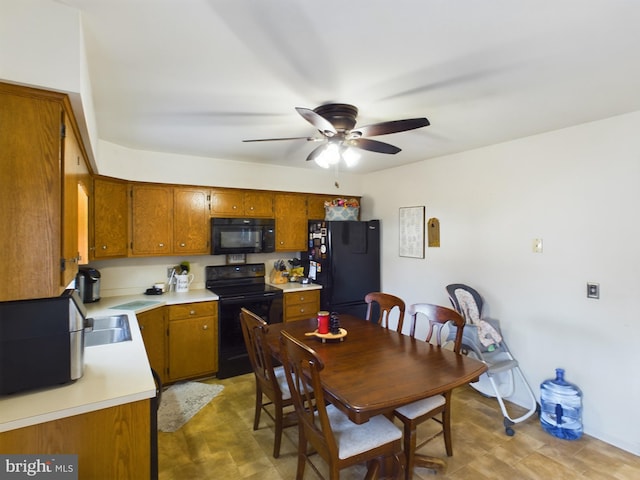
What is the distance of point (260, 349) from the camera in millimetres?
2275

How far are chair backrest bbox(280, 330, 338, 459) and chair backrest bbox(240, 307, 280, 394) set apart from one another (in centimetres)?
33

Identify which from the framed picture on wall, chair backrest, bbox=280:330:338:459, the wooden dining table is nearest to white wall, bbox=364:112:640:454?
the framed picture on wall

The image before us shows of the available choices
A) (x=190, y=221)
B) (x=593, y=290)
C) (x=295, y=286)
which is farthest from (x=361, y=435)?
(x=190, y=221)

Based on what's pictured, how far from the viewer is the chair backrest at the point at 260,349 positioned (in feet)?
7.16

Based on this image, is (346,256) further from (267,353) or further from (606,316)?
(606,316)

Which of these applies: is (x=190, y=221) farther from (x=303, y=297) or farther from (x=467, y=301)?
(x=467, y=301)

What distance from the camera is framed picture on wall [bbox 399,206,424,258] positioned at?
3.88m

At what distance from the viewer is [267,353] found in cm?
219

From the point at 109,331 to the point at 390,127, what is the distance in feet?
8.19

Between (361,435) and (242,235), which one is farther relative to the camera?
(242,235)

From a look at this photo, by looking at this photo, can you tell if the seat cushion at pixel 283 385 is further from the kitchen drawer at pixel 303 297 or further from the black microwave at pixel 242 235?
the black microwave at pixel 242 235

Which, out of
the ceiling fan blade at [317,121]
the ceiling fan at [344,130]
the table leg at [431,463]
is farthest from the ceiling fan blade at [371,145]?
the table leg at [431,463]

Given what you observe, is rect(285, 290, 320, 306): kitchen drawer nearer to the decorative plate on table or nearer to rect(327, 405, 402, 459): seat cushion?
the decorative plate on table

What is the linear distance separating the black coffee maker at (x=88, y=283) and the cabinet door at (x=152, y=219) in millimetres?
401
